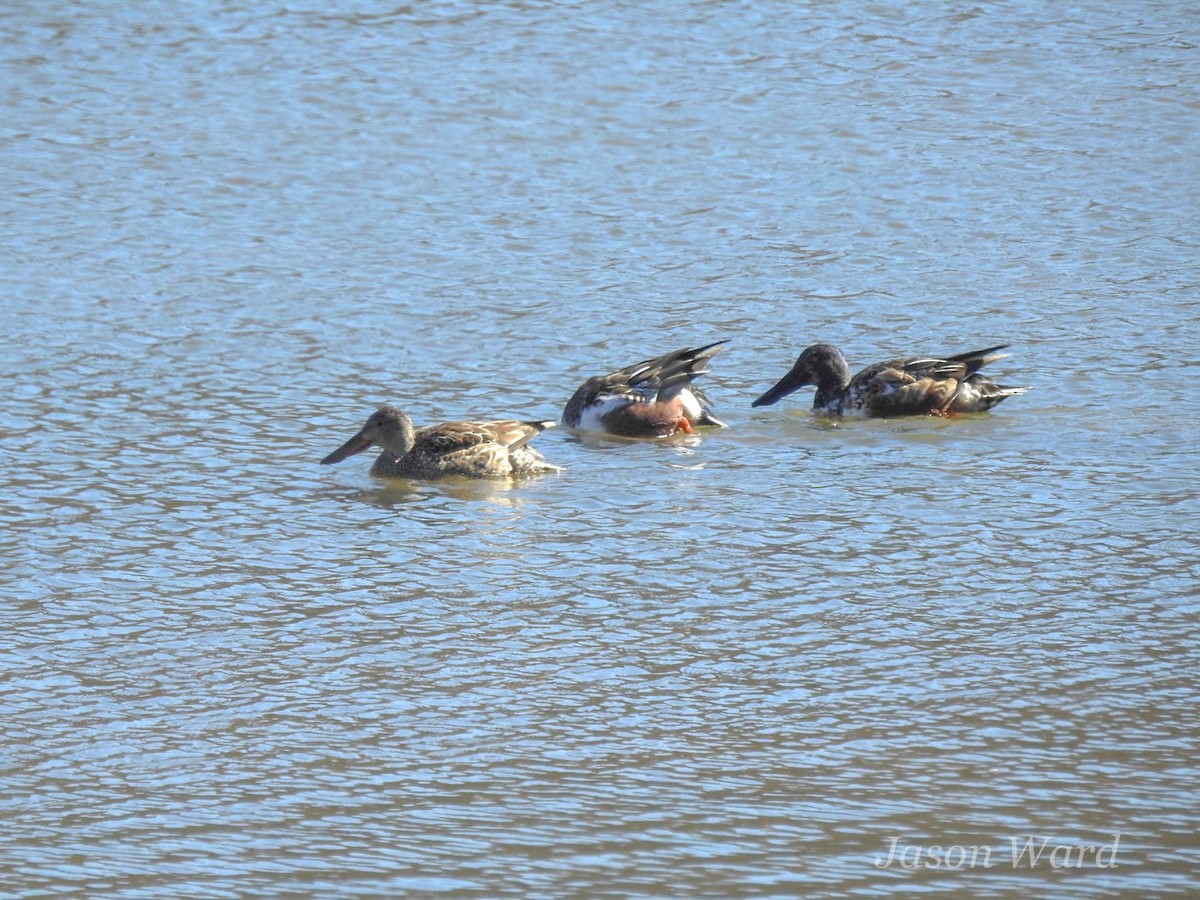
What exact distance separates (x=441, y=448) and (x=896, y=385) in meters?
2.43

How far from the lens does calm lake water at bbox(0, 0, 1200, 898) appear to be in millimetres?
5203

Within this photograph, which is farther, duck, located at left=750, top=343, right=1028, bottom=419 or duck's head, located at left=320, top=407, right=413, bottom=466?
duck, located at left=750, top=343, right=1028, bottom=419

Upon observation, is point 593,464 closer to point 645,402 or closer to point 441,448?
point 645,402

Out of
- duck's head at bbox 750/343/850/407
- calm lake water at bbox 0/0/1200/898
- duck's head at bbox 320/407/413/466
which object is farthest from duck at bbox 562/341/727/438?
duck's head at bbox 320/407/413/466

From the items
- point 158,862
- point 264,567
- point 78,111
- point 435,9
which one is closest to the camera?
point 158,862

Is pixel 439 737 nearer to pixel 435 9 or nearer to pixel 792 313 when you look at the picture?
pixel 792 313

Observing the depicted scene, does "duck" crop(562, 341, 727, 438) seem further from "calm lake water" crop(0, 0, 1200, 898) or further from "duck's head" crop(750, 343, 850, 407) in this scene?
"duck's head" crop(750, 343, 850, 407)

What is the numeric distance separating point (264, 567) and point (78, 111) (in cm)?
830

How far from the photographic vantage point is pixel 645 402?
30.6 ft

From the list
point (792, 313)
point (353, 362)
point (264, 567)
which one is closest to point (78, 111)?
point (353, 362)

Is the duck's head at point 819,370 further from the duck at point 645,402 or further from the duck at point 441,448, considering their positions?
the duck at point 441,448

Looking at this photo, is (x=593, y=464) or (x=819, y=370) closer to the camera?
(x=593, y=464)

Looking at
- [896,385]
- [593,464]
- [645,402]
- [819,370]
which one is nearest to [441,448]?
[593,464]

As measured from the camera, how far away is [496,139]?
1405cm
